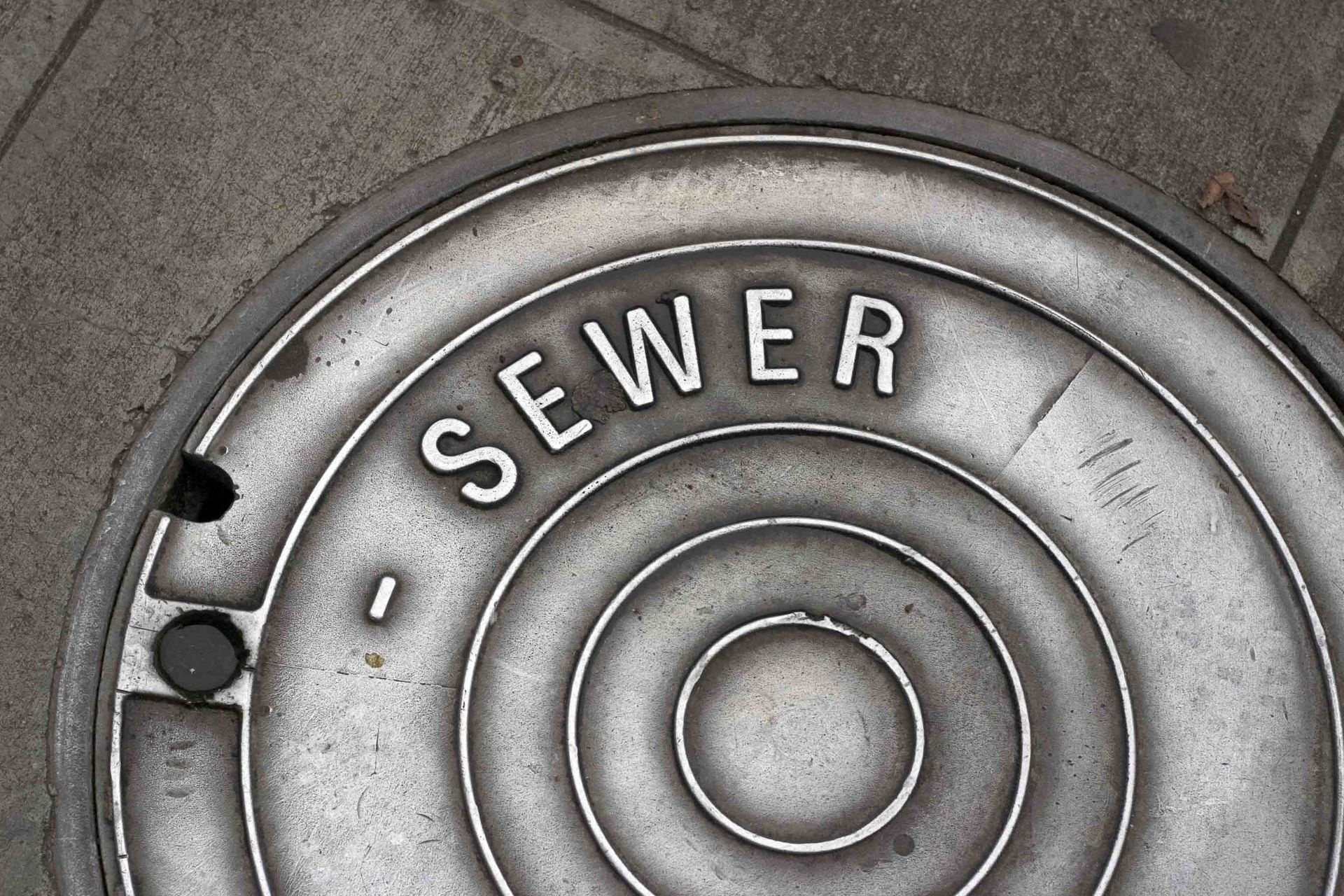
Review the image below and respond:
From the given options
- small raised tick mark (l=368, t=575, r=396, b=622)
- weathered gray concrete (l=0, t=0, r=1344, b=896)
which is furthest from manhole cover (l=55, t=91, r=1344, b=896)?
weathered gray concrete (l=0, t=0, r=1344, b=896)

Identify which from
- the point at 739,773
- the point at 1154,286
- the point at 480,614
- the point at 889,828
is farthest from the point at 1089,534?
the point at 480,614

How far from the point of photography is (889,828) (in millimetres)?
2463

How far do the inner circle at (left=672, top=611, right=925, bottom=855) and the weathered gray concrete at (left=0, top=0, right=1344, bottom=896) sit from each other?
1442mm

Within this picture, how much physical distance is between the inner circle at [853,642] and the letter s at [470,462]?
0.64 meters

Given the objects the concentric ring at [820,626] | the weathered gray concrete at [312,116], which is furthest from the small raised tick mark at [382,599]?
the weathered gray concrete at [312,116]

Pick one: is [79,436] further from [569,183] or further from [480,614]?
[569,183]

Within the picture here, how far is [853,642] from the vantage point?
2.50 m

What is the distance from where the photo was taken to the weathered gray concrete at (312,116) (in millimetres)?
2527

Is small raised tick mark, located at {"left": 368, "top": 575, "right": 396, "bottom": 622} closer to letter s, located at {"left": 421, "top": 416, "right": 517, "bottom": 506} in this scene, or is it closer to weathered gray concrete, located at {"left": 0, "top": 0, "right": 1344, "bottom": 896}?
letter s, located at {"left": 421, "top": 416, "right": 517, "bottom": 506}

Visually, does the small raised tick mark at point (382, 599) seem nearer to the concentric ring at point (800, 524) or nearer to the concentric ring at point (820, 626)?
the concentric ring at point (800, 524)

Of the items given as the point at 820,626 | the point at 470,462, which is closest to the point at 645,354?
the point at 470,462

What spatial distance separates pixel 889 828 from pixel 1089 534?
0.89 metres

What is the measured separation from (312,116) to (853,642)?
1.95 m

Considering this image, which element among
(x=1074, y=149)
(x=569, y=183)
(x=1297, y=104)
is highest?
(x=1297, y=104)
